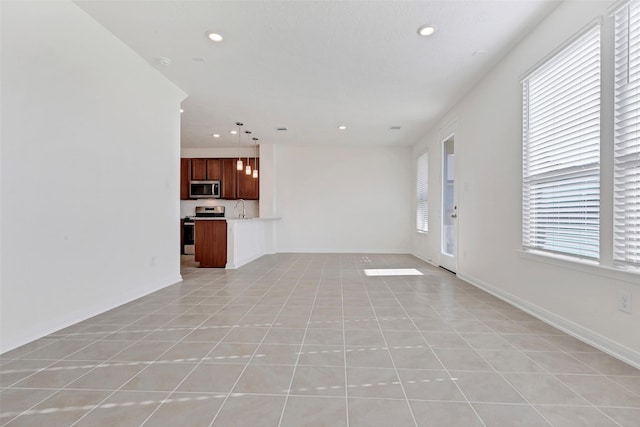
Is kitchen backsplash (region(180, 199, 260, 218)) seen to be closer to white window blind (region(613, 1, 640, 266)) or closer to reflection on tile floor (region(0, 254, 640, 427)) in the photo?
reflection on tile floor (region(0, 254, 640, 427))

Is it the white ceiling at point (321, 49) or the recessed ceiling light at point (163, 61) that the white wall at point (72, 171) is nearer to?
the recessed ceiling light at point (163, 61)

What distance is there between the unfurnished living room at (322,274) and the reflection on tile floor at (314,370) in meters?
0.02

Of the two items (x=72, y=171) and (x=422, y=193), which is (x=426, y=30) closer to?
(x=72, y=171)

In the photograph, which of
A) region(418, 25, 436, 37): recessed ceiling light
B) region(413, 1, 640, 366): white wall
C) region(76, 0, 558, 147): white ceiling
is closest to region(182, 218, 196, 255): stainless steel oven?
region(76, 0, 558, 147): white ceiling

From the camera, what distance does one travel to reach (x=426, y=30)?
9.43 feet

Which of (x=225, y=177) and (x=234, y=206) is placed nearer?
(x=225, y=177)

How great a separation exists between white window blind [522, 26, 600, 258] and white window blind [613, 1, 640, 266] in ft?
0.54

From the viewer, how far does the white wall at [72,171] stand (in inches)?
85.8

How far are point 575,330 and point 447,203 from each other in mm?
3391

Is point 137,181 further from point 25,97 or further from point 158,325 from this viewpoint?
point 158,325

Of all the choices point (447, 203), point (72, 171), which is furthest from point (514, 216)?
point (72, 171)

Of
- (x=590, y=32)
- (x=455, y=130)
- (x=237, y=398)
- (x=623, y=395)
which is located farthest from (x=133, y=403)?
(x=455, y=130)

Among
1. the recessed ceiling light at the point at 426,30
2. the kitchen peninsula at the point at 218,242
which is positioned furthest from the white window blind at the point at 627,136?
the kitchen peninsula at the point at 218,242

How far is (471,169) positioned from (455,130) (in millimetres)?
948
